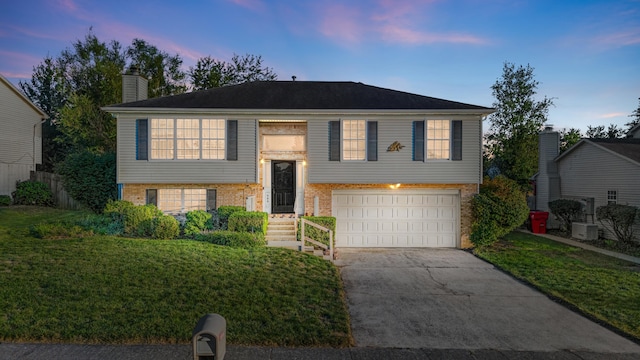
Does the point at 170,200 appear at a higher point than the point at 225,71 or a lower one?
lower

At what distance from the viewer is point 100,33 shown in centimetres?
2662

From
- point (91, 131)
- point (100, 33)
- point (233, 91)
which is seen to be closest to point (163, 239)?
point (233, 91)

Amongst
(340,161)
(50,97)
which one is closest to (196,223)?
(340,161)

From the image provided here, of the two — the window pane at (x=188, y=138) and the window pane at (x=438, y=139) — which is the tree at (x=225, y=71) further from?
the window pane at (x=438, y=139)

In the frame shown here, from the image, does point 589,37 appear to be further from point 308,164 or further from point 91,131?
point 91,131

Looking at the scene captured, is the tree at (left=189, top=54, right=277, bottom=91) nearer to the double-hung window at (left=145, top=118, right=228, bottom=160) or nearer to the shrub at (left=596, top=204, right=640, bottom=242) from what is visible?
the double-hung window at (left=145, top=118, right=228, bottom=160)

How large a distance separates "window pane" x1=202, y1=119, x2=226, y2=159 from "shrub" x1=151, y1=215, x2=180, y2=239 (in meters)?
2.93

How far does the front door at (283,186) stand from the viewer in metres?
14.0

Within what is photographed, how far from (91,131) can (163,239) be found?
1729cm

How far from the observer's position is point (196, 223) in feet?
39.9

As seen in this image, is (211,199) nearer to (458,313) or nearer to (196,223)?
(196,223)

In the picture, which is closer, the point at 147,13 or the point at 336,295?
the point at 336,295

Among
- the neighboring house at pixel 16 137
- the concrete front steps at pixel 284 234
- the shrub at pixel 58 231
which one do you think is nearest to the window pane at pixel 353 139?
the concrete front steps at pixel 284 234

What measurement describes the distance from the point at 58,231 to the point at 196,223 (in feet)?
14.6
